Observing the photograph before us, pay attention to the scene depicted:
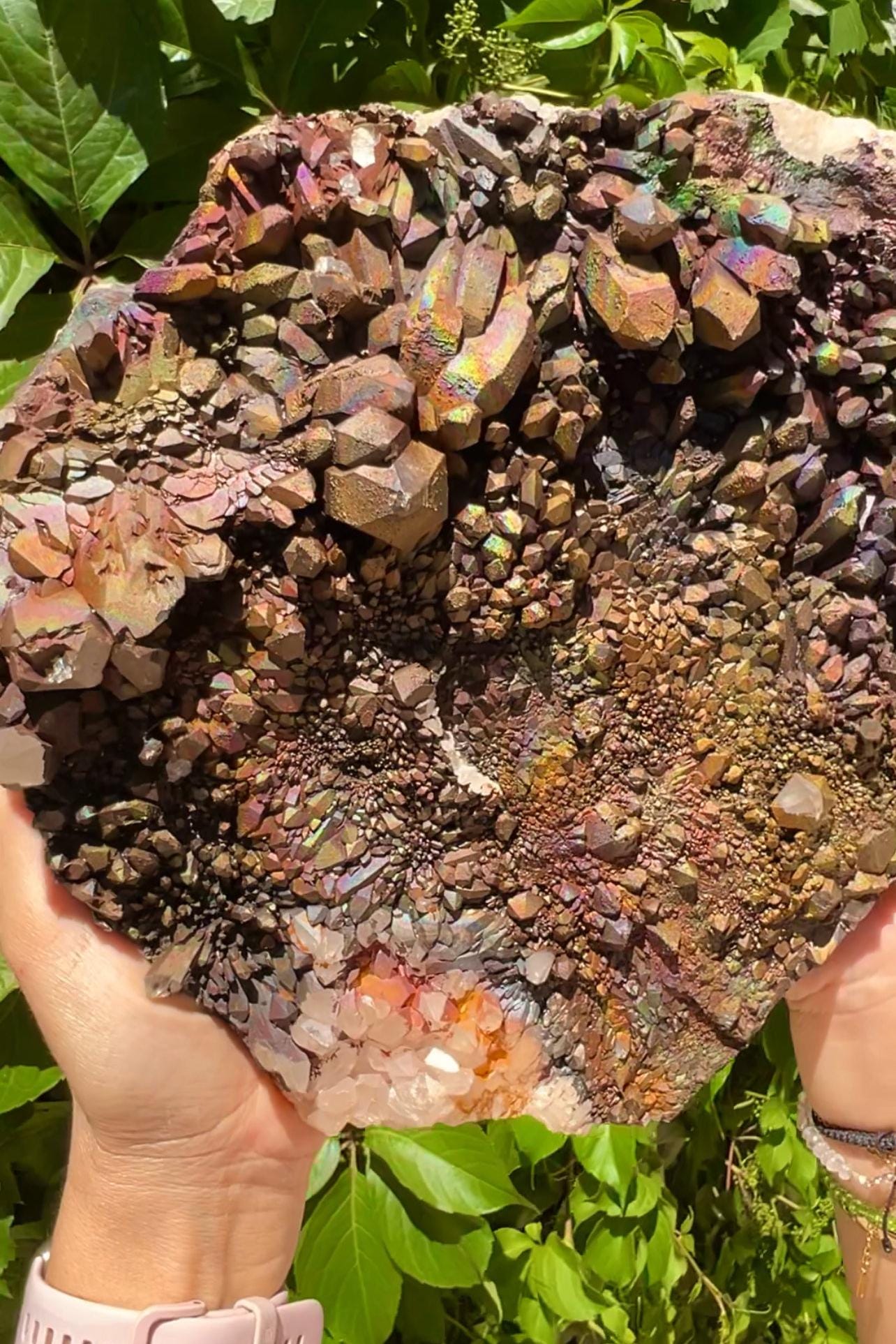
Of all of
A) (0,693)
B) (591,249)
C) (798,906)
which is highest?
(591,249)

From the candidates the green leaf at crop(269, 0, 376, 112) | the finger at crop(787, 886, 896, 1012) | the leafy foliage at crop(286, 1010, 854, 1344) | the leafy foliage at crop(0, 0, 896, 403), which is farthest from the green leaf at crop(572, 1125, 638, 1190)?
the green leaf at crop(269, 0, 376, 112)

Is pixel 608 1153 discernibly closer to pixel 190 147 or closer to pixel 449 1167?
pixel 449 1167

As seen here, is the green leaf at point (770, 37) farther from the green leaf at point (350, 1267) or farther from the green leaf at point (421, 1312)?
the green leaf at point (421, 1312)

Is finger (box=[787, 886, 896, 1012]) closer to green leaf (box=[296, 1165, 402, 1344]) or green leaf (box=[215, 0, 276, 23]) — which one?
green leaf (box=[296, 1165, 402, 1344])

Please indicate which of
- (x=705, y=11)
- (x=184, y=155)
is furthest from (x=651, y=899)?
(x=705, y=11)


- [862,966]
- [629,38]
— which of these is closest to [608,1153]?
[862,966]

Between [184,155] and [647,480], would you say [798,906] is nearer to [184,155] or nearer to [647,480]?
[647,480]
